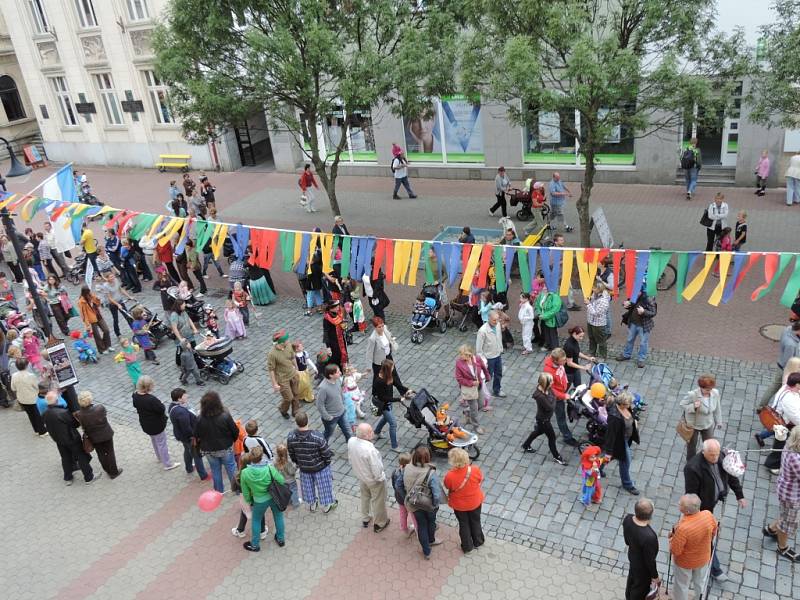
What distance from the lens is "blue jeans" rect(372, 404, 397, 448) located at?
9.88 m

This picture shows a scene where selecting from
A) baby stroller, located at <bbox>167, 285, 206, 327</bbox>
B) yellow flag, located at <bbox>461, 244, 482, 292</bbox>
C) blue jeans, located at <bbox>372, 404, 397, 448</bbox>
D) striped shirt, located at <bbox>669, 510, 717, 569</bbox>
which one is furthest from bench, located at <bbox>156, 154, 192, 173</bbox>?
striped shirt, located at <bbox>669, 510, 717, 569</bbox>


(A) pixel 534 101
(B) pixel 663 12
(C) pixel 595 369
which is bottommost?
(C) pixel 595 369

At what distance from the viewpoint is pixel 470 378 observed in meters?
9.93

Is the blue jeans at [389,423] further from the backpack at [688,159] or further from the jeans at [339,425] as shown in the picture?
the backpack at [688,159]

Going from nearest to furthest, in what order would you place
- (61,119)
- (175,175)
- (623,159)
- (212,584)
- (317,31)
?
(212,584) < (317,31) < (623,159) < (175,175) < (61,119)

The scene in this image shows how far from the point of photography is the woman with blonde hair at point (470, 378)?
9922 mm

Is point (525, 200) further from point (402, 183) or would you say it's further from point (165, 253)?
point (165, 253)

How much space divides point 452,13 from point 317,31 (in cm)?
340

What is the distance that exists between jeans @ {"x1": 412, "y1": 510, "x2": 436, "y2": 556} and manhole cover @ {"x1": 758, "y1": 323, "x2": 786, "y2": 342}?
7.54 meters

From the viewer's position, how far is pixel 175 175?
29.5 meters

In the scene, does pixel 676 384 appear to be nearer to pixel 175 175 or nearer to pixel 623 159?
pixel 623 159

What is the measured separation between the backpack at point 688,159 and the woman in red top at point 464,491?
14568 millimetres

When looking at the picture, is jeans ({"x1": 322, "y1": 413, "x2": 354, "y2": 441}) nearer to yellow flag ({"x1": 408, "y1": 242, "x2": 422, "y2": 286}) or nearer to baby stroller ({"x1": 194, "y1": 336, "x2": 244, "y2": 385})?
baby stroller ({"x1": 194, "y1": 336, "x2": 244, "y2": 385})

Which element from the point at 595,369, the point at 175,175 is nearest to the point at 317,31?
the point at 595,369
